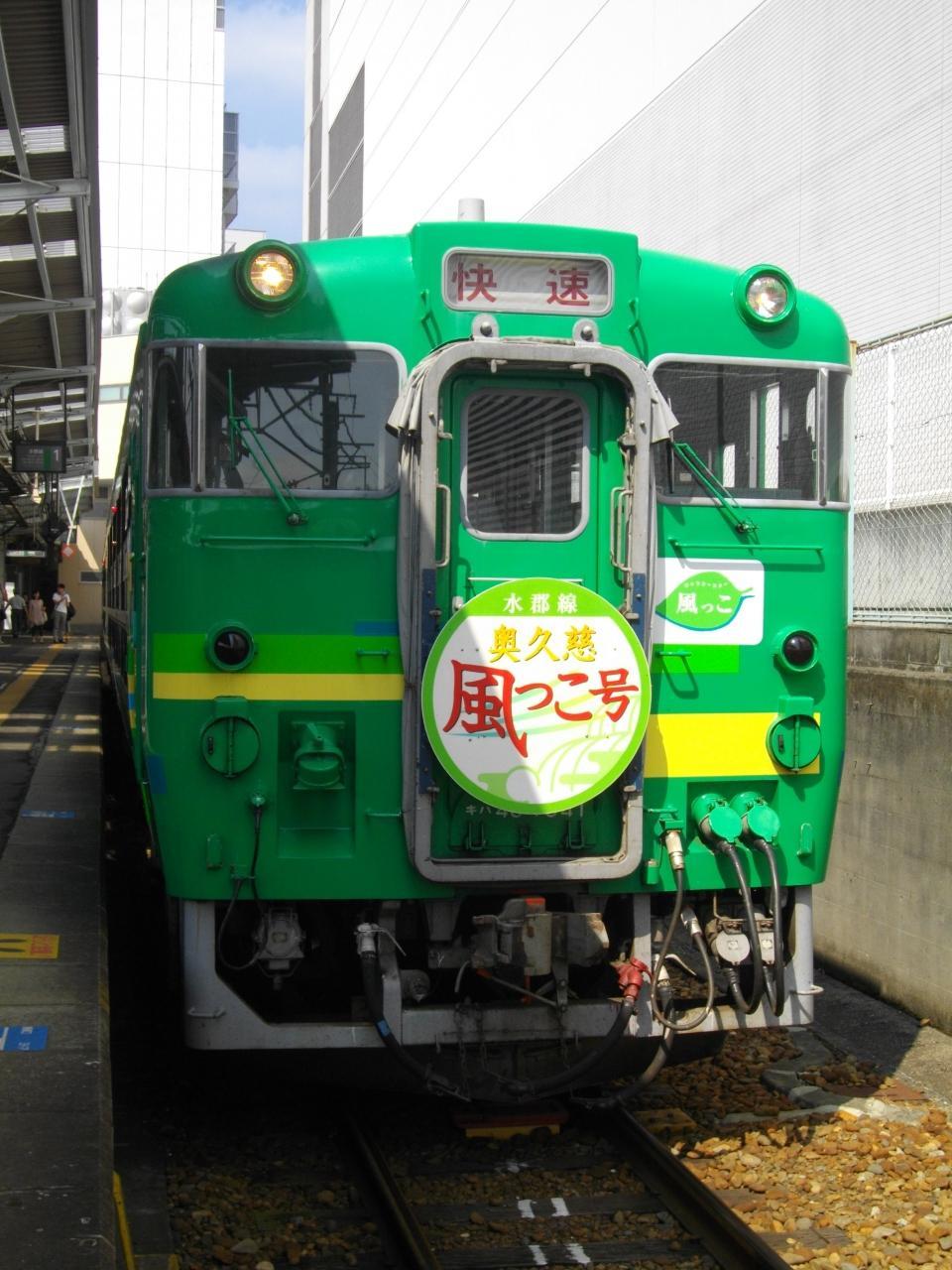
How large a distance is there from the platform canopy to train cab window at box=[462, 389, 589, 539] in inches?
337

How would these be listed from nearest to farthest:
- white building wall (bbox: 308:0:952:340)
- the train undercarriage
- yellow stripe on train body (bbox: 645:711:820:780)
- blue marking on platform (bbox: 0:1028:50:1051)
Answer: blue marking on platform (bbox: 0:1028:50:1051) → the train undercarriage → yellow stripe on train body (bbox: 645:711:820:780) → white building wall (bbox: 308:0:952:340)

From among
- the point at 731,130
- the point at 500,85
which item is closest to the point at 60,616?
the point at 500,85

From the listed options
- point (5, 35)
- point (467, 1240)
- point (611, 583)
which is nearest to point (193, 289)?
point (611, 583)

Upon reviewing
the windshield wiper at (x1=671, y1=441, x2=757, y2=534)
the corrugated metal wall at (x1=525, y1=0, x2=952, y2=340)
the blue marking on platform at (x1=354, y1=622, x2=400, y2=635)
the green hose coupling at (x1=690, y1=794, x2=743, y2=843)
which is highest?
the corrugated metal wall at (x1=525, y1=0, x2=952, y2=340)

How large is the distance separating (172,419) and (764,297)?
2.30m

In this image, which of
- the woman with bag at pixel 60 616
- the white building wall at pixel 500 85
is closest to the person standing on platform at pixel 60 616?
the woman with bag at pixel 60 616

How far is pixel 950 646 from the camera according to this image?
7.79 metres

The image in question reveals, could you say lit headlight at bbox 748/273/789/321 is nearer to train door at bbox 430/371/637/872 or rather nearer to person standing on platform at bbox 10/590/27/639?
train door at bbox 430/371/637/872

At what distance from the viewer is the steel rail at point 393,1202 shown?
4.54 meters

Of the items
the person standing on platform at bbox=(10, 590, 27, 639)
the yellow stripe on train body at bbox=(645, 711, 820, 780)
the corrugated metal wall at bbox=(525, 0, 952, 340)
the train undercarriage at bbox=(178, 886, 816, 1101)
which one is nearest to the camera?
the train undercarriage at bbox=(178, 886, 816, 1101)

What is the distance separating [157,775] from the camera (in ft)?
16.9

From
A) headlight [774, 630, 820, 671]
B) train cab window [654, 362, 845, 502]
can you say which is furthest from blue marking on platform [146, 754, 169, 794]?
headlight [774, 630, 820, 671]

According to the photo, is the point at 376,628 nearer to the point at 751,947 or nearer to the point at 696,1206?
the point at 751,947

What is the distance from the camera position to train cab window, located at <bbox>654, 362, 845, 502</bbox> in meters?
5.50
